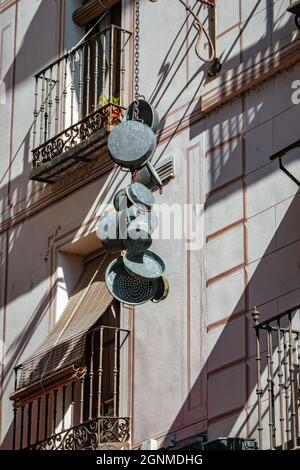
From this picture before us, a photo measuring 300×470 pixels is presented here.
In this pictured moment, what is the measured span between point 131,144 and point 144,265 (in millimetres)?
1116

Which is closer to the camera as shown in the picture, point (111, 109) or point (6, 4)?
point (111, 109)

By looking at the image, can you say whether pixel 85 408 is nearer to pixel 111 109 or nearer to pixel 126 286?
pixel 126 286

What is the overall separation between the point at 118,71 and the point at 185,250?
2979 millimetres

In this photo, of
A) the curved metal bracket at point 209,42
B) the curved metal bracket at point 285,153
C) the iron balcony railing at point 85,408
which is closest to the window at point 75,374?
the iron balcony railing at point 85,408

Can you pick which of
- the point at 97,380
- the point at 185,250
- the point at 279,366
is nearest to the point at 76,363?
the point at 97,380

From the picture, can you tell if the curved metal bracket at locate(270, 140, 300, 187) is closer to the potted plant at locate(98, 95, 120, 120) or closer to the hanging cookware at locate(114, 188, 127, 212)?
the hanging cookware at locate(114, 188, 127, 212)

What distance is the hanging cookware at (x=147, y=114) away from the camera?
54.3 feet

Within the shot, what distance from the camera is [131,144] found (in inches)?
627

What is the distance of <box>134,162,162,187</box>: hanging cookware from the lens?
53.3 feet

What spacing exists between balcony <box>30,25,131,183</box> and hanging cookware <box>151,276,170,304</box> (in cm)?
273

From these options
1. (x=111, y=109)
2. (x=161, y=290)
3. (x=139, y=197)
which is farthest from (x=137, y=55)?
(x=161, y=290)

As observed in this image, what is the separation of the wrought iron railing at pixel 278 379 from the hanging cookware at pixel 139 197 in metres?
1.46

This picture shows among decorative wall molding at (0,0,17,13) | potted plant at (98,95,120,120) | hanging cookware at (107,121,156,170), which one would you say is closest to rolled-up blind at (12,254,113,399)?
potted plant at (98,95,120,120)

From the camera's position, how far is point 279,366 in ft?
48.8
